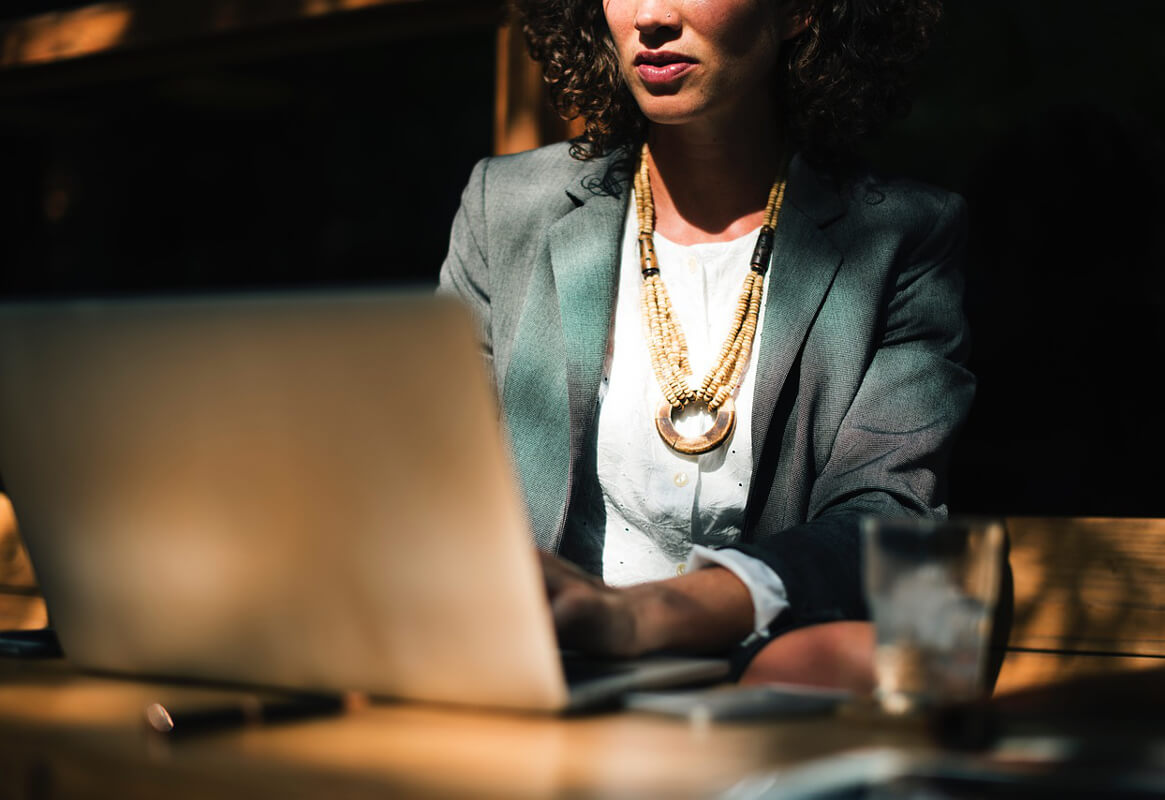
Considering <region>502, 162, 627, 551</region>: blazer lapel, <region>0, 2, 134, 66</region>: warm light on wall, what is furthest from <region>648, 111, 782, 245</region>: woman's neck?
<region>0, 2, 134, 66</region>: warm light on wall

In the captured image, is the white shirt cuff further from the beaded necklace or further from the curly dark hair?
the curly dark hair

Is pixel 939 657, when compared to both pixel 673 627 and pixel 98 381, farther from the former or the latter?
pixel 98 381

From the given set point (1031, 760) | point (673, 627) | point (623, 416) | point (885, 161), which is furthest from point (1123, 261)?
point (1031, 760)

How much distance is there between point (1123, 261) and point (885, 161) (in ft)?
1.61

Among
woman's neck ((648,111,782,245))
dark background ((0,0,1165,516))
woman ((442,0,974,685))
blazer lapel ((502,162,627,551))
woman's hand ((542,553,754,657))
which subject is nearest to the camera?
woman's hand ((542,553,754,657))

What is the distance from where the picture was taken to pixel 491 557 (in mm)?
799

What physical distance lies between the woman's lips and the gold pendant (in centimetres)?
45

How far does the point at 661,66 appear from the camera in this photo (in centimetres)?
190

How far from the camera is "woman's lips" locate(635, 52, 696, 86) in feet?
6.21

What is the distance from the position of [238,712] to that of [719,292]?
4.28 feet

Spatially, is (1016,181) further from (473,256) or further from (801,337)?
(473,256)

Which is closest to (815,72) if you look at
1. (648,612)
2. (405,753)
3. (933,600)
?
(648,612)

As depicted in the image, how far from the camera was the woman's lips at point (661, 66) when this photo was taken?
189 centimetres

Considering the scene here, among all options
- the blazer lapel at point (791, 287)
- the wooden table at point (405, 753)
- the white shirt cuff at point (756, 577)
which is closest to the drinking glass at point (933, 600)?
the wooden table at point (405, 753)
